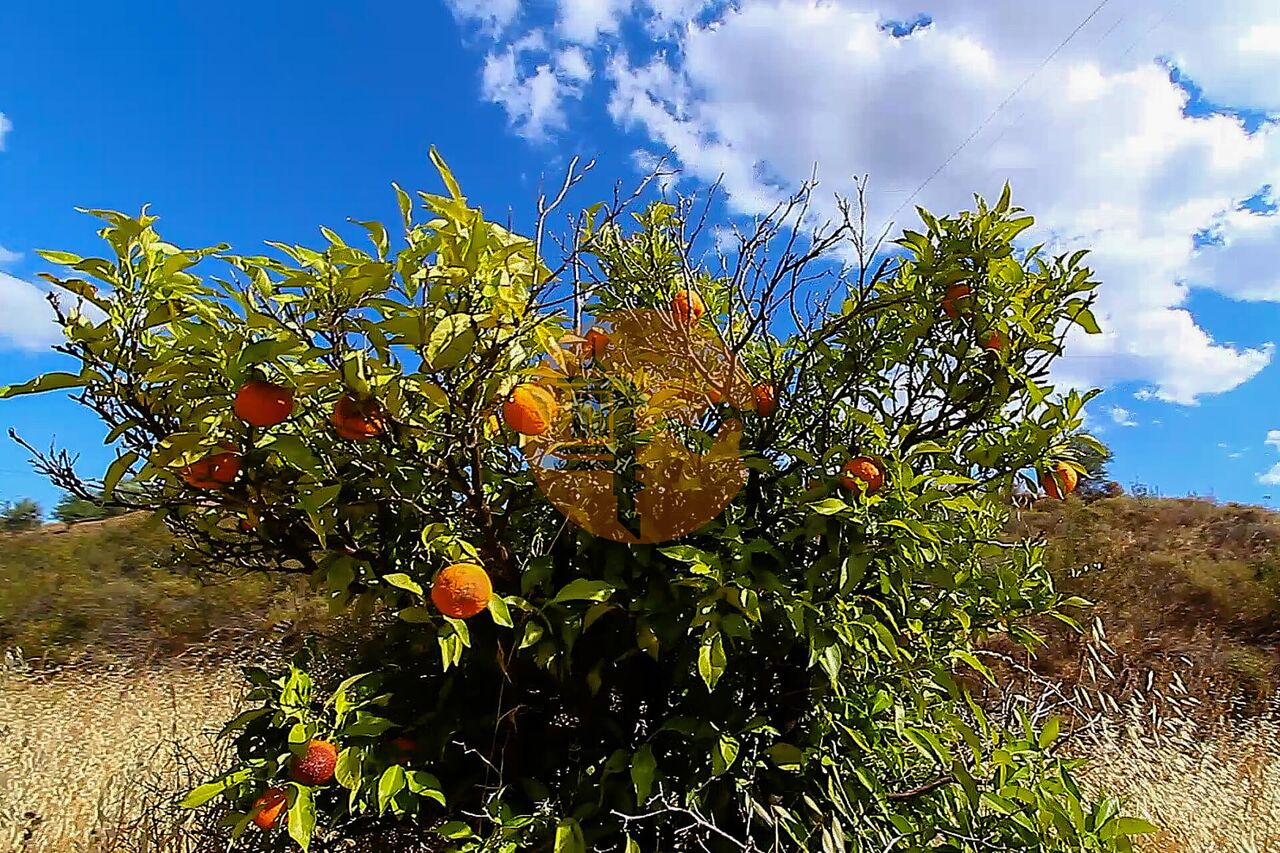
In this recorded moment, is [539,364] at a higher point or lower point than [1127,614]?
lower

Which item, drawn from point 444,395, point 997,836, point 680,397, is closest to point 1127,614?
point 997,836

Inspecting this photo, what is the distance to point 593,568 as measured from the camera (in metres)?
Result: 1.52

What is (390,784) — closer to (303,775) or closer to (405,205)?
(303,775)

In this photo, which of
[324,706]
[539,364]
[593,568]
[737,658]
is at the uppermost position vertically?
[539,364]

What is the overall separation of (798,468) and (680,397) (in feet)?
0.89

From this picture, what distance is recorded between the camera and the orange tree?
4.02 feet

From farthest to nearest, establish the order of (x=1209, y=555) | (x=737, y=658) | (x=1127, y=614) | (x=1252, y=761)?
(x=1209, y=555) → (x=1127, y=614) → (x=1252, y=761) → (x=737, y=658)

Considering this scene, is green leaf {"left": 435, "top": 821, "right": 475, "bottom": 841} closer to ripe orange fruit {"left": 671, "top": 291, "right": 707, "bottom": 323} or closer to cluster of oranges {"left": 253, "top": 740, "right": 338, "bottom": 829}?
cluster of oranges {"left": 253, "top": 740, "right": 338, "bottom": 829}

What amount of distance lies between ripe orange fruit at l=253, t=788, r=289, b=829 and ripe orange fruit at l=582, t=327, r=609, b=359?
2.88 ft

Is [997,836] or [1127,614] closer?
[997,836]

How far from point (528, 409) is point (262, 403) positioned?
0.36 m

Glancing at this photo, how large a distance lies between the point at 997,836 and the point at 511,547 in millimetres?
1005

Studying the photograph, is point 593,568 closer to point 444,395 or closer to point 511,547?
point 511,547

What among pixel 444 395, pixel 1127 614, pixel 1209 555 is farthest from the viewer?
pixel 1209 555
